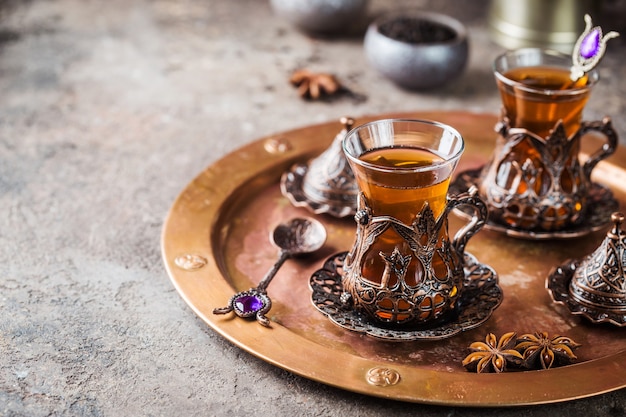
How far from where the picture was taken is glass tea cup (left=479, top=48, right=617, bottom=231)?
1.08 m

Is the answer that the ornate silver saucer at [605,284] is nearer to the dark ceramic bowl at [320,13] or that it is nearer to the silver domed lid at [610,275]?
the silver domed lid at [610,275]

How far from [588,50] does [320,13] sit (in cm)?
102

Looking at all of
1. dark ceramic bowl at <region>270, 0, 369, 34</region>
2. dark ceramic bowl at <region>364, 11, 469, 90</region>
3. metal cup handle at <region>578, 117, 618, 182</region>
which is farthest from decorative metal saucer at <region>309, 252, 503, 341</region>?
dark ceramic bowl at <region>270, 0, 369, 34</region>

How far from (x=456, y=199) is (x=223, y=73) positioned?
1.03 m

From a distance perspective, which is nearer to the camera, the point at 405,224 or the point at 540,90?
the point at 405,224

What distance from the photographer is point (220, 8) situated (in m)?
2.21

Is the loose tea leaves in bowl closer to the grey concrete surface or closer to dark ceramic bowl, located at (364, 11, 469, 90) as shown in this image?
dark ceramic bowl, located at (364, 11, 469, 90)

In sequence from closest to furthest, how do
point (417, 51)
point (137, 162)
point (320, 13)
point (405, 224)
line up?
point (405, 224) < point (137, 162) < point (417, 51) < point (320, 13)

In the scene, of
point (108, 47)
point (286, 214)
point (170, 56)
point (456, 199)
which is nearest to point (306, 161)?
point (286, 214)

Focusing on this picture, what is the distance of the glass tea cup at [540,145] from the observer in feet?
3.53

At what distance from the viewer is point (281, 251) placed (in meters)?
1.09

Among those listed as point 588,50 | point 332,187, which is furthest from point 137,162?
point 588,50

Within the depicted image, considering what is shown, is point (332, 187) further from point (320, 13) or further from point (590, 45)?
point (320, 13)

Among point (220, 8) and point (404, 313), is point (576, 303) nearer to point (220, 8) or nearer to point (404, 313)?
point (404, 313)
